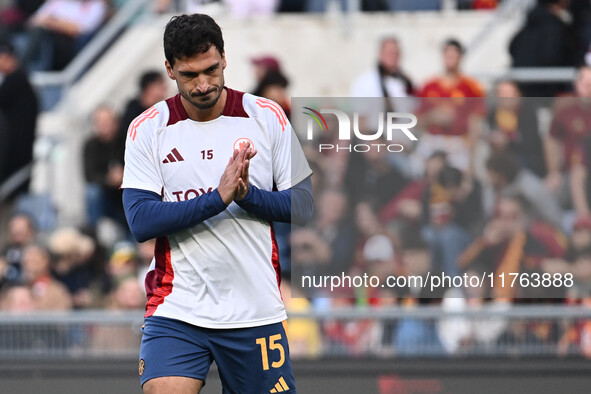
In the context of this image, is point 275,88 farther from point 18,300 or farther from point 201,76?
point 201,76

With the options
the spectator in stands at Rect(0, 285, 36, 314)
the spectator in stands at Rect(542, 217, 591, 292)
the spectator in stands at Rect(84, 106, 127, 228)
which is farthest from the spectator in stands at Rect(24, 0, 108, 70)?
the spectator in stands at Rect(542, 217, 591, 292)

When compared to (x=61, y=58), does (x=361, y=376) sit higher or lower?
lower

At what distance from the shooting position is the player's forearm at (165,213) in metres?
4.23

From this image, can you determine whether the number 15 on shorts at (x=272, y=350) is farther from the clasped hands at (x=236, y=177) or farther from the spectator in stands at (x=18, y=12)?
the spectator in stands at (x=18, y=12)

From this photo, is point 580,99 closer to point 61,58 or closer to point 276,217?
point 276,217

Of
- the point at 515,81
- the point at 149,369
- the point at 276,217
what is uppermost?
the point at 515,81

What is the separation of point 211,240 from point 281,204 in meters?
0.32

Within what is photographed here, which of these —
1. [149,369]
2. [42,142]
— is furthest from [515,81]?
[149,369]

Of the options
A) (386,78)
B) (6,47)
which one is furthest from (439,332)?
(6,47)

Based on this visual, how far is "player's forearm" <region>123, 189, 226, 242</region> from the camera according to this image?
4230 millimetres

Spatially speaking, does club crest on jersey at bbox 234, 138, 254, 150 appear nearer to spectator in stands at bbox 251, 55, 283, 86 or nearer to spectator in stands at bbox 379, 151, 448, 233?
spectator in stands at bbox 379, 151, 448, 233

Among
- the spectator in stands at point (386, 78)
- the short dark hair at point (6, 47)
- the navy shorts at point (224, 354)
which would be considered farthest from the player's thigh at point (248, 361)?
the short dark hair at point (6, 47)

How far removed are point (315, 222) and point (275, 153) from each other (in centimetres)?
258

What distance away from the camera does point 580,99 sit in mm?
7500
